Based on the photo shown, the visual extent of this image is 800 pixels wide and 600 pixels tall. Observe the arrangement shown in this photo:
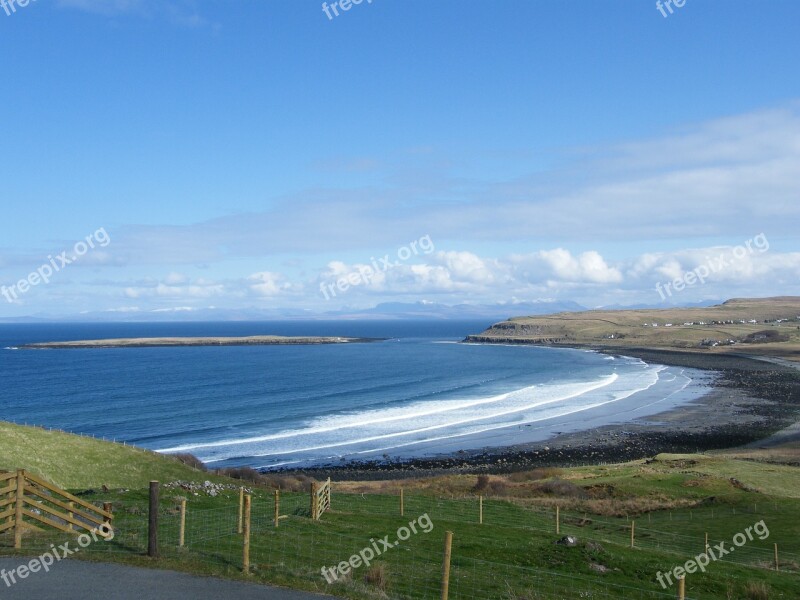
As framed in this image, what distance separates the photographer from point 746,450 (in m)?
64.5

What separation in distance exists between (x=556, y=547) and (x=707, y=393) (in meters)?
96.8

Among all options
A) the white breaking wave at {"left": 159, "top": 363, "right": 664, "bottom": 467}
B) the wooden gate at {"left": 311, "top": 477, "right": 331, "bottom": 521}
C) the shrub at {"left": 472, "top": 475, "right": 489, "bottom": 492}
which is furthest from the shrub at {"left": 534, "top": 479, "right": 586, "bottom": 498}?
the white breaking wave at {"left": 159, "top": 363, "right": 664, "bottom": 467}

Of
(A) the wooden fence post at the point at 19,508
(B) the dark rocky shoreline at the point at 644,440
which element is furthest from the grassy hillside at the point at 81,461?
(B) the dark rocky shoreline at the point at 644,440

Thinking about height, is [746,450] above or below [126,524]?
below

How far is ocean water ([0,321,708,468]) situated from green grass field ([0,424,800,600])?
22.6 m

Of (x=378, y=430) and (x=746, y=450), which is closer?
(x=746, y=450)

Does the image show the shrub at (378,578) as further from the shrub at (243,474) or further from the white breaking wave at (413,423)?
the white breaking wave at (413,423)

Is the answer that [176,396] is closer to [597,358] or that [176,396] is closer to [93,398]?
[93,398]

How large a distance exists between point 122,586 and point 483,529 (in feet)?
50.3

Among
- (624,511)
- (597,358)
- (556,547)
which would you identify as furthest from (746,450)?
(597,358)

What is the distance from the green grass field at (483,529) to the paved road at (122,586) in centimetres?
57

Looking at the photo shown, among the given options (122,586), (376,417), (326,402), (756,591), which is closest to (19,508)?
(122,586)

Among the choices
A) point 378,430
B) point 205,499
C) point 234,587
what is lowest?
point 378,430

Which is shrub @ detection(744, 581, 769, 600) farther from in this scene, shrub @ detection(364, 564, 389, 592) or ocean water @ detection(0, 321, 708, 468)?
ocean water @ detection(0, 321, 708, 468)
